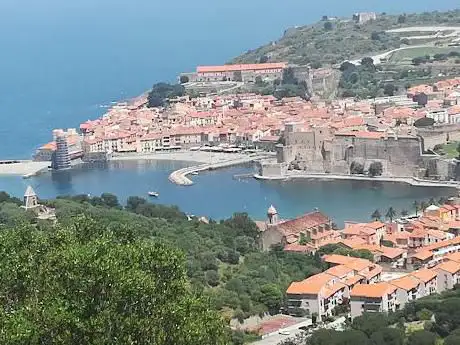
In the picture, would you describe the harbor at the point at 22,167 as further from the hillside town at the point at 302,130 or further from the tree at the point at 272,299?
the tree at the point at 272,299

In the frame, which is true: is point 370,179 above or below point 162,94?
below

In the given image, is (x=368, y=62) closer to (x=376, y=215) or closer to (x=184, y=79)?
(x=184, y=79)

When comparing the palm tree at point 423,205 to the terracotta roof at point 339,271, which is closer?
the terracotta roof at point 339,271

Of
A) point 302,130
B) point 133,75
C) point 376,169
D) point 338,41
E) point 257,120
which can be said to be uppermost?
point 338,41

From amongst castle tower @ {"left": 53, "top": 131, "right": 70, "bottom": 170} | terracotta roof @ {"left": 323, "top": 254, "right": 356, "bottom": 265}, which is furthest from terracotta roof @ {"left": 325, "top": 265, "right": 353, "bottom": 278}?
castle tower @ {"left": 53, "top": 131, "right": 70, "bottom": 170}

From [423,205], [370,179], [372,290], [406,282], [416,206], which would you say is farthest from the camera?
[370,179]

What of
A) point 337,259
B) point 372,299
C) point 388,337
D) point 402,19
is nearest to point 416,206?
point 337,259

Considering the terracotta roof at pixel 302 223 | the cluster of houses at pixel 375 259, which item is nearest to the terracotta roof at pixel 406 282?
the cluster of houses at pixel 375 259
